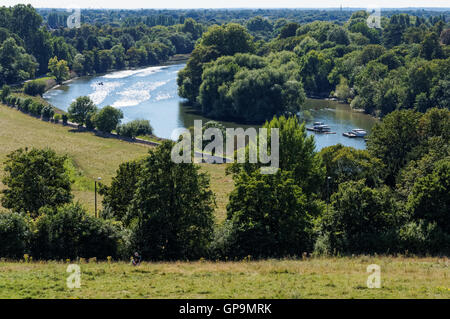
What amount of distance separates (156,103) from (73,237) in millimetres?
82428

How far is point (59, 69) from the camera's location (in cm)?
13900

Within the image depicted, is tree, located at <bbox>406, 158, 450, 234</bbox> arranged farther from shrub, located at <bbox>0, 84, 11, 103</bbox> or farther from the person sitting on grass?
shrub, located at <bbox>0, 84, 11, 103</bbox>

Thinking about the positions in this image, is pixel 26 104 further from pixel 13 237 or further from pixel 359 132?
pixel 13 237

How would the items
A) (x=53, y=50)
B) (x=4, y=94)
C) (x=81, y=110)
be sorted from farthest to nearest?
(x=53, y=50), (x=4, y=94), (x=81, y=110)

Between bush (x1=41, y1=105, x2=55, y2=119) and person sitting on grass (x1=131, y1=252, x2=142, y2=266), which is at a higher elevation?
person sitting on grass (x1=131, y1=252, x2=142, y2=266)

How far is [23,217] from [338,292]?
56.5ft

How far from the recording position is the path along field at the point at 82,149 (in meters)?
52.8

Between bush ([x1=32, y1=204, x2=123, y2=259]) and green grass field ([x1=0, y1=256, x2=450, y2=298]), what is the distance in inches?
87.9

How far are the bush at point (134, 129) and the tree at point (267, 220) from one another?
2001 inches

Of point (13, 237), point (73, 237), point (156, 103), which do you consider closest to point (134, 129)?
point (156, 103)

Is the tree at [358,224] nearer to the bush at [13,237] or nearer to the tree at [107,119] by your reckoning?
the bush at [13,237]

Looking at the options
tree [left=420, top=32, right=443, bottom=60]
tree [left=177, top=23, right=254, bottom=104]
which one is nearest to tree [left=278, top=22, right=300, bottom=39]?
tree [left=177, top=23, right=254, bottom=104]

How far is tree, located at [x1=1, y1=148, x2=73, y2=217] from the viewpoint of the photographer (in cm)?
3400

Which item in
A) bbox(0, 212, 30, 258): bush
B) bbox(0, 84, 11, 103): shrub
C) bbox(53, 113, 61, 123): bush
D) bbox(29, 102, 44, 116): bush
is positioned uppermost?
bbox(0, 212, 30, 258): bush
